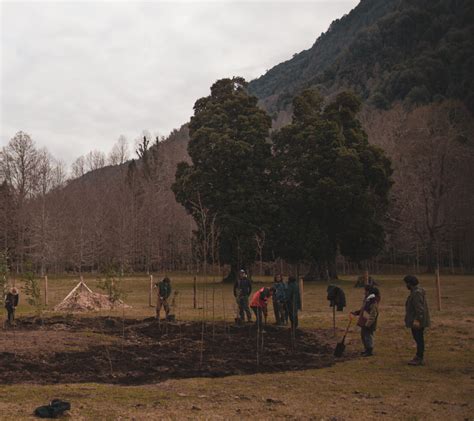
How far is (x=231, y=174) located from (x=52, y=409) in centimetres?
3258

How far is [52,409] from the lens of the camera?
7418 mm

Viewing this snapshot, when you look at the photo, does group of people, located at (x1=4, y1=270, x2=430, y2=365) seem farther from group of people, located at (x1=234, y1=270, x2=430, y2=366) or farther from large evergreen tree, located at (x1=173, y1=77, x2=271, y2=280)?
large evergreen tree, located at (x1=173, y1=77, x2=271, y2=280)

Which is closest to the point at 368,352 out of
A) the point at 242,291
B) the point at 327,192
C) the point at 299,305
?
the point at 299,305

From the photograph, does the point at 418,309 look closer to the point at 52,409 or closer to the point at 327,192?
the point at 52,409

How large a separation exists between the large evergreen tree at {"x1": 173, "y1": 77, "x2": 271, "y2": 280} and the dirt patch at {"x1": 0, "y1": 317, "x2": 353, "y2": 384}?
60.6 ft

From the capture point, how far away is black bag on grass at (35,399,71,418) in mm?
7383

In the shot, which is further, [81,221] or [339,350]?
[81,221]

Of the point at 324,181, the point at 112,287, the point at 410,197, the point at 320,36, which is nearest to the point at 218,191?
the point at 324,181

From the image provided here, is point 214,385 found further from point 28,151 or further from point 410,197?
point 28,151

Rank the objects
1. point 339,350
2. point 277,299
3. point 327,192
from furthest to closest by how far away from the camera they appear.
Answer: point 327,192
point 277,299
point 339,350

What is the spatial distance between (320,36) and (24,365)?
201518 mm

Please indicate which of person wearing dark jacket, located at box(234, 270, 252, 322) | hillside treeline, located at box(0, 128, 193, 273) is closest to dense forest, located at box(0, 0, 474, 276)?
hillside treeline, located at box(0, 128, 193, 273)

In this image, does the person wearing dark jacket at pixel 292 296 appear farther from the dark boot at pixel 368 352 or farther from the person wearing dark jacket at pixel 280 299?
the dark boot at pixel 368 352

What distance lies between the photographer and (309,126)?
40031 mm
